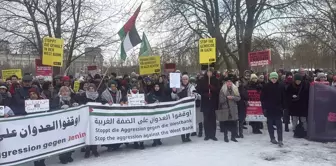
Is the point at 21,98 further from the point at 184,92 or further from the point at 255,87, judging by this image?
the point at 255,87

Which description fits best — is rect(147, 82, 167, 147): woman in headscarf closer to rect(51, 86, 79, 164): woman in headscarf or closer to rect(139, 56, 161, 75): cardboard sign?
rect(51, 86, 79, 164): woman in headscarf

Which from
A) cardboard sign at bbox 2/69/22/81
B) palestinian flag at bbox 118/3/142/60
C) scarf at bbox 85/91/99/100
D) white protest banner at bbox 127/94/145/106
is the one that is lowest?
white protest banner at bbox 127/94/145/106

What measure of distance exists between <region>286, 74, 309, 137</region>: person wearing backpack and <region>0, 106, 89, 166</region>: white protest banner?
5.74 m

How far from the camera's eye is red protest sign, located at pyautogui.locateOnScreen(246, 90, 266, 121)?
1127 cm

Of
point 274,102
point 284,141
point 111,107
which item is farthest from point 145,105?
point 284,141

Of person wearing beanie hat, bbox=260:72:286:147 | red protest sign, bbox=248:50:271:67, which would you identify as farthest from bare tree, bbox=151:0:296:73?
person wearing beanie hat, bbox=260:72:286:147

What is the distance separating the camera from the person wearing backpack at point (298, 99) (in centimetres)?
1053

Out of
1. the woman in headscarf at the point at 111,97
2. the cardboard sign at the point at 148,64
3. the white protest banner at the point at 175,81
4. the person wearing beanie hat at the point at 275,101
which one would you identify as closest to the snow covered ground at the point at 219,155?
the woman in headscarf at the point at 111,97

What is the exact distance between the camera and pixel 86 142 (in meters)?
8.24

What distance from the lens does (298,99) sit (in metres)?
10.6

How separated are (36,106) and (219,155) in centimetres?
399

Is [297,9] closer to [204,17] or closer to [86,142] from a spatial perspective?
[204,17]

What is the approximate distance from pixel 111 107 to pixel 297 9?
1196 centimetres

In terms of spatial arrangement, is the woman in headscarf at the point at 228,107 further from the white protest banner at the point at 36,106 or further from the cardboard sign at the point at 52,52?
the cardboard sign at the point at 52,52
